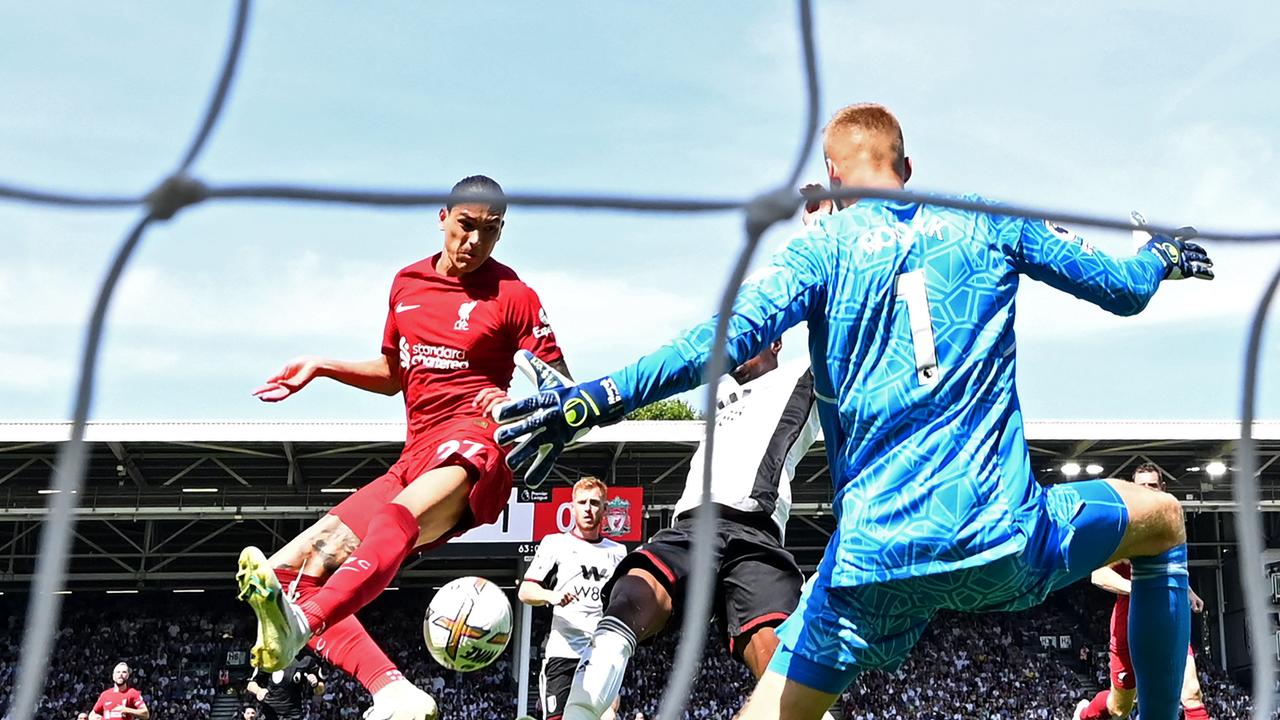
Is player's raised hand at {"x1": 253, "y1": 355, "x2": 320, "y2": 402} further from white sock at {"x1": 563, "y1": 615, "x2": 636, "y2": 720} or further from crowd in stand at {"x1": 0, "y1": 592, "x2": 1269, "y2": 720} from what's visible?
crowd in stand at {"x1": 0, "y1": 592, "x2": 1269, "y2": 720}

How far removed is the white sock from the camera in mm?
3848

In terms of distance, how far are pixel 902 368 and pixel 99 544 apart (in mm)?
30053

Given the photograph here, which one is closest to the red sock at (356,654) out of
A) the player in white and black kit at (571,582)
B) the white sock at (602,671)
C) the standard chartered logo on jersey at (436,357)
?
the white sock at (602,671)

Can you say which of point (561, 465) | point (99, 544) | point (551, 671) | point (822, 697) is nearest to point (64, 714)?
point (99, 544)

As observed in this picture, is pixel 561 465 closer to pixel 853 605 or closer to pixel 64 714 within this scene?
pixel 64 714

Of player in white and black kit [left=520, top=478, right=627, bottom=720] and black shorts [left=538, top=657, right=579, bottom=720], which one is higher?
player in white and black kit [left=520, top=478, right=627, bottom=720]

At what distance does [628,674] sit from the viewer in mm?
27016

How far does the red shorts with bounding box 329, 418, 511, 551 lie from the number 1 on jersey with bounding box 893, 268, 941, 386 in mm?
2031

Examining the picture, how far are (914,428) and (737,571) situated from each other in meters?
1.76

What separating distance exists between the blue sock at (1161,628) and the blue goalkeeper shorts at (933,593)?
241 millimetres

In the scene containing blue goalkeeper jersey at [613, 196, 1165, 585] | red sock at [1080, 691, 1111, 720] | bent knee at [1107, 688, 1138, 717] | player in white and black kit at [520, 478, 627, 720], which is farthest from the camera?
red sock at [1080, 691, 1111, 720]

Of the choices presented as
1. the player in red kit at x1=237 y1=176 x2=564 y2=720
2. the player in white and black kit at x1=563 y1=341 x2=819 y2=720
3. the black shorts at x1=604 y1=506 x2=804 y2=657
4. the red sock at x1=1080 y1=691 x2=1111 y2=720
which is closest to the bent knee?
the red sock at x1=1080 y1=691 x2=1111 y2=720

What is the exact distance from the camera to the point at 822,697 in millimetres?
2650

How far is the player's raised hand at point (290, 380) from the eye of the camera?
429cm
